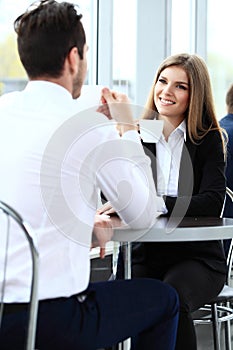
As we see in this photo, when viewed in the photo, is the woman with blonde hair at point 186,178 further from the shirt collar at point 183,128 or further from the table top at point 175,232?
the table top at point 175,232

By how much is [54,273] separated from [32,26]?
661mm

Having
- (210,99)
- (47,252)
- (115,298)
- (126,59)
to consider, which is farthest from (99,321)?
(126,59)

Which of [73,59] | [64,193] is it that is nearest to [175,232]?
[64,193]

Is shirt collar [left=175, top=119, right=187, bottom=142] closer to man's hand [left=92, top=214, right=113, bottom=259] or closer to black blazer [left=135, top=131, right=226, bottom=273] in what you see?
black blazer [left=135, top=131, right=226, bottom=273]

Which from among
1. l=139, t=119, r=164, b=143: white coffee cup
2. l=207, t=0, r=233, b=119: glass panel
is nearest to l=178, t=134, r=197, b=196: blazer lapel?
l=139, t=119, r=164, b=143: white coffee cup

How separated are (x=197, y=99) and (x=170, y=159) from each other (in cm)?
27

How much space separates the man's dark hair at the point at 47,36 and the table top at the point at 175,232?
0.54 meters

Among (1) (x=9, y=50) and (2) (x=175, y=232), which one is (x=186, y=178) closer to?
(2) (x=175, y=232)

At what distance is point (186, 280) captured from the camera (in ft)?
8.54

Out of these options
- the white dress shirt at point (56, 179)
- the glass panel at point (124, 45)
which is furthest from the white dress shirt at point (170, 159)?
the glass panel at point (124, 45)

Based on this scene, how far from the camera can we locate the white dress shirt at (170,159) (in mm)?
2916

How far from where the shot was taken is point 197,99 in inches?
116

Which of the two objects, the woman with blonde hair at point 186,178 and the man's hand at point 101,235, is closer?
the man's hand at point 101,235

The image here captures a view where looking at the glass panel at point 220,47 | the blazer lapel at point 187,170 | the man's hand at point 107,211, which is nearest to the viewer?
the man's hand at point 107,211
